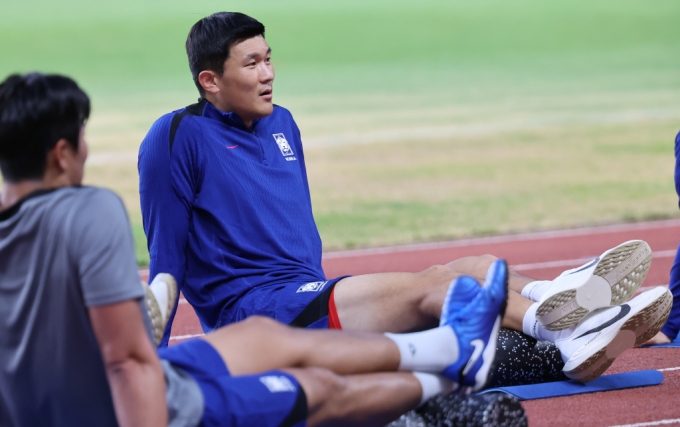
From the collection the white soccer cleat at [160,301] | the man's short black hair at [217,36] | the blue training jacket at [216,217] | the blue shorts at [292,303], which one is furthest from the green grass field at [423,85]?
the white soccer cleat at [160,301]

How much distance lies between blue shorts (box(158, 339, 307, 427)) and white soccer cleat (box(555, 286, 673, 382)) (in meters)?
1.50

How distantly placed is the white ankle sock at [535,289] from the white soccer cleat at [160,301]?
1.47 metres

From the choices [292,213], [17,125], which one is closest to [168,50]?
[292,213]

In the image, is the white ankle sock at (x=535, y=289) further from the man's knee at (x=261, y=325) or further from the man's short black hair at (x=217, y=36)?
the man's short black hair at (x=217, y=36)

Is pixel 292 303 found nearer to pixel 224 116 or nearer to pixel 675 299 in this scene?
pixel 224 116

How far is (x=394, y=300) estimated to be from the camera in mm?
3127

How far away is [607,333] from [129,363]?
79.3 inches

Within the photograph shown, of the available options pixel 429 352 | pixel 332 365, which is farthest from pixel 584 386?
pixel 332 365

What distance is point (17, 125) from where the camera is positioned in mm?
2061

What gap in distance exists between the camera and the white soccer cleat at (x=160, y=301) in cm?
263

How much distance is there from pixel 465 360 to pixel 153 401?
0.93 meters

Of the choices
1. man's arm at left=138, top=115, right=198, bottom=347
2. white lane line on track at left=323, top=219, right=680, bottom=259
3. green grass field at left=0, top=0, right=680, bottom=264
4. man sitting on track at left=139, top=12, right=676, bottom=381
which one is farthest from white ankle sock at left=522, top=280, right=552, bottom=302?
green grass field at left=0, top=0, right=680, bottom=264

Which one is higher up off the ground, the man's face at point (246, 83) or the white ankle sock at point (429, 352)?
the man's face at point (246, 83)

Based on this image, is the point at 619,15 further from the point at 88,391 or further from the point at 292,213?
the point at 88,391
